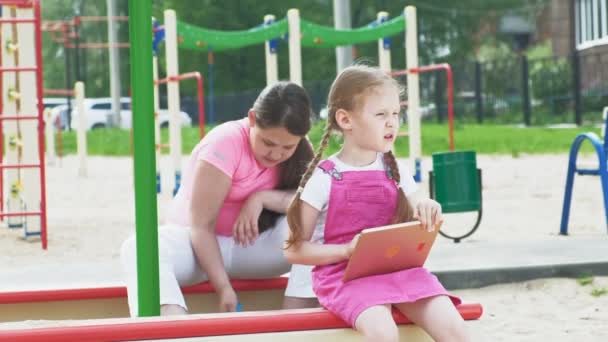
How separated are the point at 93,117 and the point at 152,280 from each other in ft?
115

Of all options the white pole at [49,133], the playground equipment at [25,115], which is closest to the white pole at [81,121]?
the white pole at [49,133]

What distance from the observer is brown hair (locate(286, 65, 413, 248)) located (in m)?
2.84

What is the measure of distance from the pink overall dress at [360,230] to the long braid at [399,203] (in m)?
0.01

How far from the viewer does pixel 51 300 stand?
11.0 ft

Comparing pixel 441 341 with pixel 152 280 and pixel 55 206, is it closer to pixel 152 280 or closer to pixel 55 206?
pixel 152 280

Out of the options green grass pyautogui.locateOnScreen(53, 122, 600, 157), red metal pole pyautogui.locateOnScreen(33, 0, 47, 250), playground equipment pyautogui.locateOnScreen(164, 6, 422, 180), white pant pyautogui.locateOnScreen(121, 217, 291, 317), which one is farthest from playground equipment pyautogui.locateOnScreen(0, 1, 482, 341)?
green grass pyautogui.locateOnScreen(53, 122, 600, 157)

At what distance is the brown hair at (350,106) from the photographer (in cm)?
284

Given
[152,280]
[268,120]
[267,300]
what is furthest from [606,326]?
[152,280]

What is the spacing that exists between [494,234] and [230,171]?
12.7ft

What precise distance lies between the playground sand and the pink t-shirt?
392 mm

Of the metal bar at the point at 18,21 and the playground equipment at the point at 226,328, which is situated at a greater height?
the metal bar at the point at 18,21

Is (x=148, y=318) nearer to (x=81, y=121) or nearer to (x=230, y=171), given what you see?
(x=230, y=171)

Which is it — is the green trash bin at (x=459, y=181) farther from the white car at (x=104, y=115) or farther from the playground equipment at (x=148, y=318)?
the white car at (x=104, y=115)

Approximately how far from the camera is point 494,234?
273 inches
